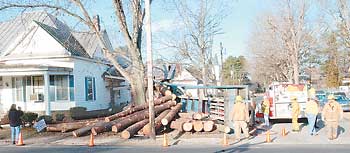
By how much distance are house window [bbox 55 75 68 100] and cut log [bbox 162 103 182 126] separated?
40.2 ft

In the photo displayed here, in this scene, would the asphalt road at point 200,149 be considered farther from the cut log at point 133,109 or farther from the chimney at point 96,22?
the chimney at point 96,22

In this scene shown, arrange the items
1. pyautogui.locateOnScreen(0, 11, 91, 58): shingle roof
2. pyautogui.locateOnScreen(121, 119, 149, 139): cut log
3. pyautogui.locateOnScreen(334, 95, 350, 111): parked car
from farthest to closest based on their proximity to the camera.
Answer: pyautogui.locateOnScreen(334, 95, 350, 111): parked car
pyautogui.locateOnScreen(0, 11, 91, 58): shingle roof
pyautogui.locateOnScreen(121, 119, 149, 139): cut log

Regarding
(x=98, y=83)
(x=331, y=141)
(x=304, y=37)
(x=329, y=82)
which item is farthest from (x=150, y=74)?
(x=329, y=82)

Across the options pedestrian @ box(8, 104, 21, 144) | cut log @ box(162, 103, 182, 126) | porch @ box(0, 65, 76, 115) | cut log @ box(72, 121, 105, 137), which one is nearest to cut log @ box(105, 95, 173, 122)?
cut log @ box(162, 103, 182, 126)

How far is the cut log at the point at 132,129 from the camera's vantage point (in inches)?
690

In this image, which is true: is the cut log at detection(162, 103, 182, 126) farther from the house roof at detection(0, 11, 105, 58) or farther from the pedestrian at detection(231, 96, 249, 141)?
the house roof at detection(0, 11, 105, 58)

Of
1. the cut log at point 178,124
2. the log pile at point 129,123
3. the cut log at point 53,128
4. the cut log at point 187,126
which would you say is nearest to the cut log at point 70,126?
the log pile at point 129,123

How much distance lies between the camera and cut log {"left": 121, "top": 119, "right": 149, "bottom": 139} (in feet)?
57.5

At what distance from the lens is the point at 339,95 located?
121 feet

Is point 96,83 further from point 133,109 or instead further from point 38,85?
point 133,109

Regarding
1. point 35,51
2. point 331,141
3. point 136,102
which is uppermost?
point 35,51

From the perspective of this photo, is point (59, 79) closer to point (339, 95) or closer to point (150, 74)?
point (150, 74)

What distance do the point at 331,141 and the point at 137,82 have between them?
30.9 ft

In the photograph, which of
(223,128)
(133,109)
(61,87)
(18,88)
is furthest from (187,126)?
(18,88)
